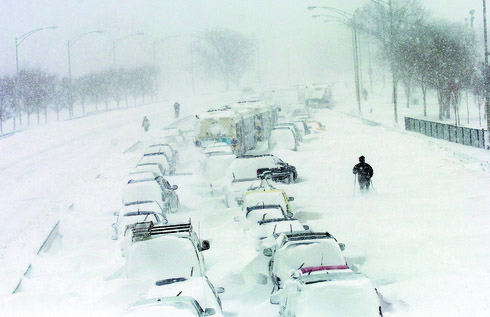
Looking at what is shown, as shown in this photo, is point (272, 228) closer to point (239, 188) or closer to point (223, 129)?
point (239, 188)

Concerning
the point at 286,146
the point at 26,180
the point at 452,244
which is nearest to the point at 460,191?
the point at 452,244

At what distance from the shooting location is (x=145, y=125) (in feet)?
145

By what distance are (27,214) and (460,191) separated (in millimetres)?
14401

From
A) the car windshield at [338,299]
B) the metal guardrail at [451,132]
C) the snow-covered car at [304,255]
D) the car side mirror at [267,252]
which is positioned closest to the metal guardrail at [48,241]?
the car side mirror at [267,252]

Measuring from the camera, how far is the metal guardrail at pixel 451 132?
30.6 m

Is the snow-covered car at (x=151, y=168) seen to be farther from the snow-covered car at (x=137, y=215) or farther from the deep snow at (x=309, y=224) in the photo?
the snow-covered car at (x=137, y=215)

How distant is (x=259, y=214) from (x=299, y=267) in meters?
3.88

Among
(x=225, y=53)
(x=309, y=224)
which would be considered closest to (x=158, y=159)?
(x=309, y=224)

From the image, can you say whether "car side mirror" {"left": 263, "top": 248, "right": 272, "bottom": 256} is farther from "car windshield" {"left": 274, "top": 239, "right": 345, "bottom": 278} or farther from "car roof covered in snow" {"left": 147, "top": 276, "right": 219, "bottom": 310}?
"car roof covered in snow" {"left": 147, "top": 276, "right": 219, "bottom": 310}

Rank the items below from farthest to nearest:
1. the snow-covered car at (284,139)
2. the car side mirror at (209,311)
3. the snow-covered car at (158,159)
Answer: the snow-covered car at (284,139)
the snow-covered car at (158,159)
the car side mirror at (209,311)

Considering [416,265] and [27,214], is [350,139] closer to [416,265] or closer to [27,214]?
[27,214]

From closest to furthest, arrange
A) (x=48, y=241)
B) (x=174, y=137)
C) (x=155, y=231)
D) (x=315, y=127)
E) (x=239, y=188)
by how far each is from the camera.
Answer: (x=155, y=231)
(x=48, y=241)
(x=239, y=188)
(x=174, y=137)
(x=315, y=127)

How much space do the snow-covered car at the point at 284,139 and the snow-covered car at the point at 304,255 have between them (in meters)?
18.8

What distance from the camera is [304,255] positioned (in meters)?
9.62
